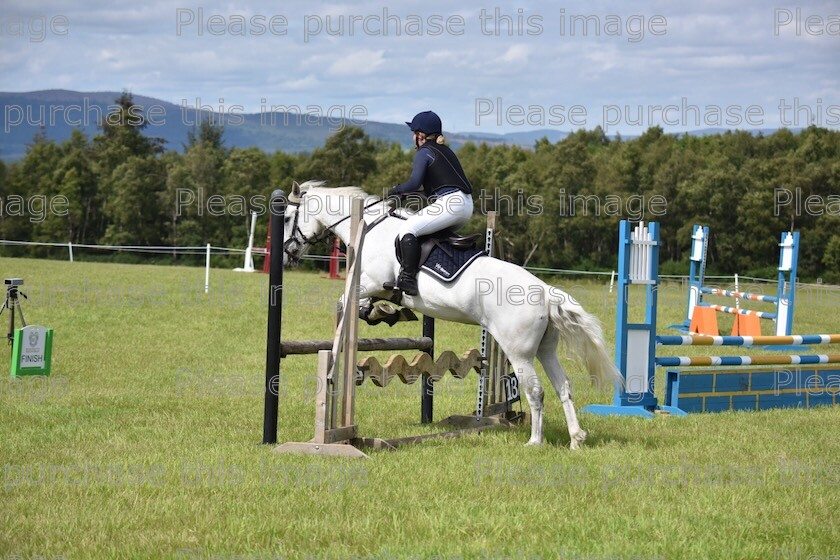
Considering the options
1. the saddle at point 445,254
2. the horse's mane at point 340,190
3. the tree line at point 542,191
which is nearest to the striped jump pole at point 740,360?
the saddle at point 445,254

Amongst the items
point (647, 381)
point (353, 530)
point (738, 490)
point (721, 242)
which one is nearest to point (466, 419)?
point (647, 381)

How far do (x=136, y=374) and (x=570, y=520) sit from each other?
24.2 ft

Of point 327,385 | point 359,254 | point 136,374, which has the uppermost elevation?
point 359,254

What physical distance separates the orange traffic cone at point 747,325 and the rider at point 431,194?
10.5 meters

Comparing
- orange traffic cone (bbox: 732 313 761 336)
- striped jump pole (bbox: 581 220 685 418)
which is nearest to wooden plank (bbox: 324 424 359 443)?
striped jump pole (bbox: 581 220 685 418)

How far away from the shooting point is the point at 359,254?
6.46m

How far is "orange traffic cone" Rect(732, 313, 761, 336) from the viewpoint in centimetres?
1587

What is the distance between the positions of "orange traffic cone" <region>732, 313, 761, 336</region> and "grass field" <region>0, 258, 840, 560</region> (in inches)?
282

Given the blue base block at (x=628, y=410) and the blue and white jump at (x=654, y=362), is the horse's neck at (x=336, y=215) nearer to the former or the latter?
the blue and white jump at (x=654, y=362)

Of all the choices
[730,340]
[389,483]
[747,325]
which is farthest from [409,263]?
[747,325]

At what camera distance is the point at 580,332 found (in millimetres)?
6570

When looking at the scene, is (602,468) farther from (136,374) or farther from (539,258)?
(539,258)

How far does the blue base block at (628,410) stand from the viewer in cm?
826

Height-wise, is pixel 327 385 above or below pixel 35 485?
above
